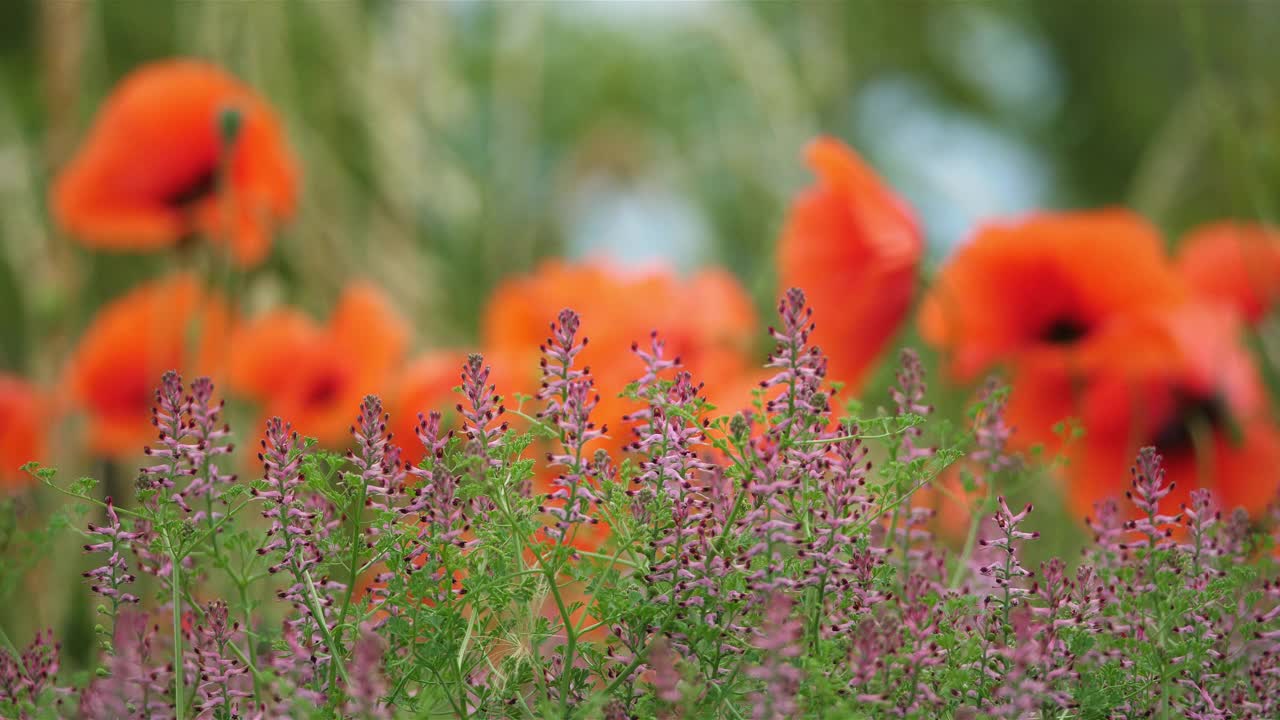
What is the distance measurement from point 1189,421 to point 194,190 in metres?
0.74

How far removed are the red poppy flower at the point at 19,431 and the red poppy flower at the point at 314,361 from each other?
7.9 inches

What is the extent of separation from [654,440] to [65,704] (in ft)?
0.56

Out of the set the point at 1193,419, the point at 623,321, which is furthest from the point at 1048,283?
the point at 623,321

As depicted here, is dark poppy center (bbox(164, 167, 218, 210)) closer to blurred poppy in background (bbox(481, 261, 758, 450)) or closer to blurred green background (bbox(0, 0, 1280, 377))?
blurred green background (bbox(0, 0, 1280, 377))

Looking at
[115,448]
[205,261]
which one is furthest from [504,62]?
[115,448]

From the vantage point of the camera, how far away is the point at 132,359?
1043mm

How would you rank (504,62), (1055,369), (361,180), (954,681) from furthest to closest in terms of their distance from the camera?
(361,180), (504,62), (1055,369), (954,681)

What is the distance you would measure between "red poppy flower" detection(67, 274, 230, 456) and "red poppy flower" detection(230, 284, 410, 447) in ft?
0.10

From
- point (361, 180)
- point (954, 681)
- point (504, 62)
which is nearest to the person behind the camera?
point (954, 681)

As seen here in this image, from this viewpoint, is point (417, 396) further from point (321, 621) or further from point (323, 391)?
point (321, 621)

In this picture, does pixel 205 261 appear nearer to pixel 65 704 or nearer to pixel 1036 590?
pixel 65 704

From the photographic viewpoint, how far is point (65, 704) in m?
0.34

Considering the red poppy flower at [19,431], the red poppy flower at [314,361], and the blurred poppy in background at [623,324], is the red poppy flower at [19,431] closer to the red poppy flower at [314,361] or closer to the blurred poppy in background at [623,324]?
the red poppy flower at [314,361]

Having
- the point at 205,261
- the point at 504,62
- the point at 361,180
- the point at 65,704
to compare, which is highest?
the point at 361,180
